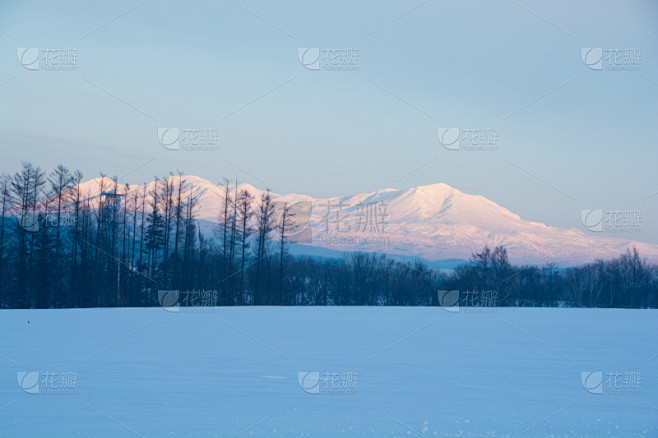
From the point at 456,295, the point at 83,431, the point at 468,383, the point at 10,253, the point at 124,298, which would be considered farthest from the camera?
the point at 456,295

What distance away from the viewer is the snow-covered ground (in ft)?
19.8

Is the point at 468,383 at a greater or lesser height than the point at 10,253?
lesser

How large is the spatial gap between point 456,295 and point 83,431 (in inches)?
1759

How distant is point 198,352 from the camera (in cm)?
1104

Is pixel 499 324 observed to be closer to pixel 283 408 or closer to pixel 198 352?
pixel 198 352

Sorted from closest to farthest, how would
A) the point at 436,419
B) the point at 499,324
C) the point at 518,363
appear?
the point at 436,419 < the point at 518,363 < the point at 499,324

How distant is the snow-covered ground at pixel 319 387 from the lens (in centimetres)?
604

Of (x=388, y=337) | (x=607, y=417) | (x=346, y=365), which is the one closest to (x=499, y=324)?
(x=388, y=337)

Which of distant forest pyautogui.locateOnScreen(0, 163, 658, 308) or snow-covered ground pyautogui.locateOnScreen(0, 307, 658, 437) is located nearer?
snow-covered ground pyautogui.locateOnScreen(0, 307, 658, 437)

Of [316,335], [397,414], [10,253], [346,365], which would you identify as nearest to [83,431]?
[397,414]

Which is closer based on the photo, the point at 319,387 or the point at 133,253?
the point at 319,387

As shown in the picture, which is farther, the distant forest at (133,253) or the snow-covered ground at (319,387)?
the distant forest at (133,253)

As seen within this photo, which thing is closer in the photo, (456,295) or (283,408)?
(283,408)

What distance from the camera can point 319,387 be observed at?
7.90 metres
